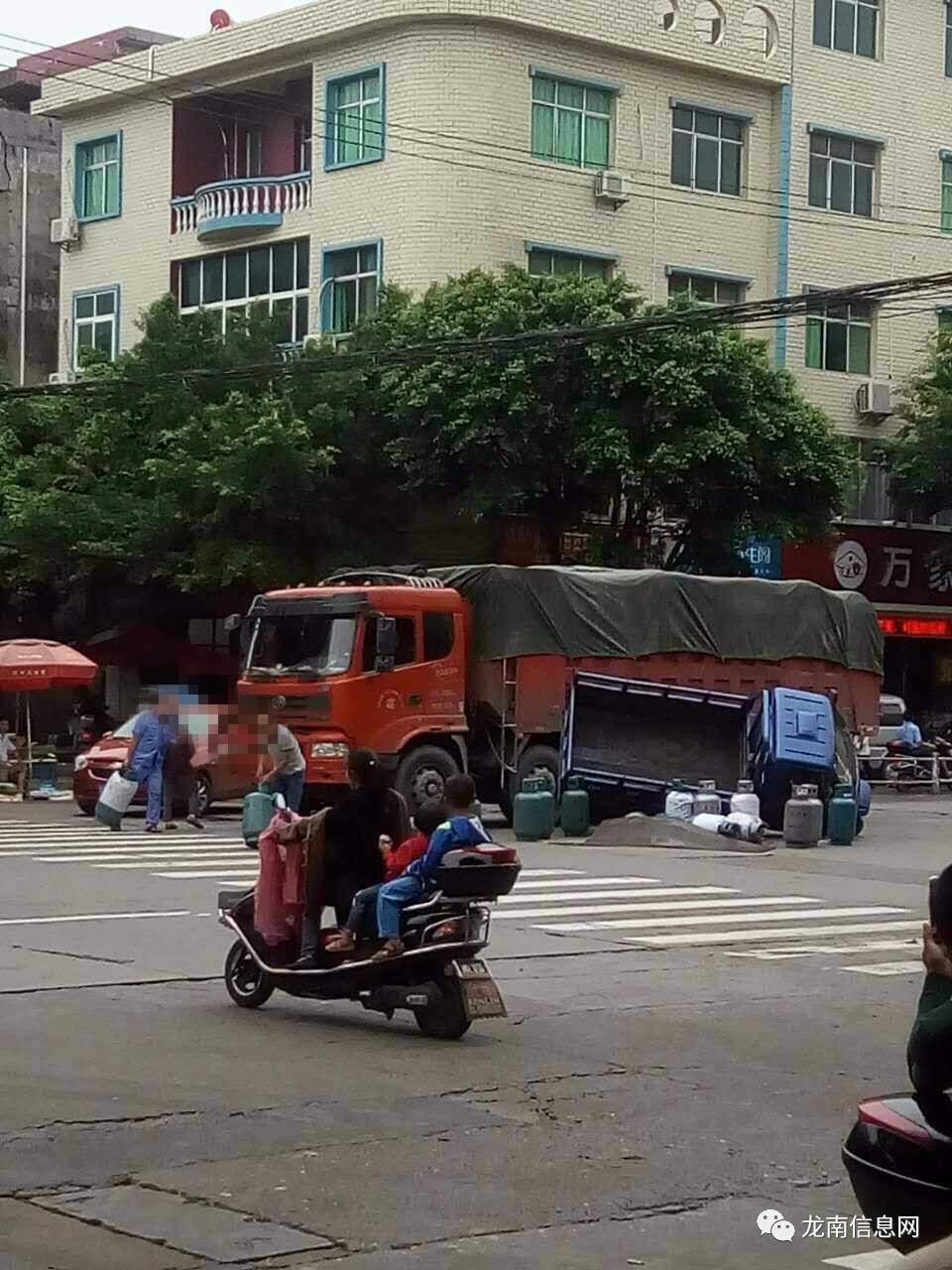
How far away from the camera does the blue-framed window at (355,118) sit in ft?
125

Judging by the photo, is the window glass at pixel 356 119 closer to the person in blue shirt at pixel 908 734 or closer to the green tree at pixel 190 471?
the green tree at pixel 190 471

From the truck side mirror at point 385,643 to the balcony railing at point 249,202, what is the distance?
52.9 ft

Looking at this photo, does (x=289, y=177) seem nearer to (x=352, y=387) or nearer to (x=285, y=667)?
(x=352, y=387)

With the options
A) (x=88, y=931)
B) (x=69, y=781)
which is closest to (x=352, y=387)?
(x=69, y=781)

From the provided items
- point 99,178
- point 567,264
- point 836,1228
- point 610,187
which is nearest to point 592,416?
point 567,264

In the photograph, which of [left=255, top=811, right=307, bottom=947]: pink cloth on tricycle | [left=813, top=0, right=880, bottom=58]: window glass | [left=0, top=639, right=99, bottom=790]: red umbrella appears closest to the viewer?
[left=255, top=811, right=307, bottom=947]: pink cloth on tricycle

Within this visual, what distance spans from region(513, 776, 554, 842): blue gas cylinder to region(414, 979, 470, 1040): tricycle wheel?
14508 millimetres

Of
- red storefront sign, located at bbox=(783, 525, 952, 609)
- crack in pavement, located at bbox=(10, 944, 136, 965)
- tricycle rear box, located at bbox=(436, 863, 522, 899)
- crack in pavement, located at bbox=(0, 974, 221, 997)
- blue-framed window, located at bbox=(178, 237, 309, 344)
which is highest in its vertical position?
blue-framed window, located at bbox=(178, 237, 309, 344)

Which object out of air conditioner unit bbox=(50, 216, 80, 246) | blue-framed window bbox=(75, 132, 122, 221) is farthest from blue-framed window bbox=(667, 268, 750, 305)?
air conditioner unit bbox=(50, 216, 80, 246)

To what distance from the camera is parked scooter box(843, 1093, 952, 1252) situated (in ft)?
16.5

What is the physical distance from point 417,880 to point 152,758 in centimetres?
1471

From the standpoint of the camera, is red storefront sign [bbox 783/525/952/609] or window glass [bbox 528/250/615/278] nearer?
window glass [bbox 528/250/615/278]

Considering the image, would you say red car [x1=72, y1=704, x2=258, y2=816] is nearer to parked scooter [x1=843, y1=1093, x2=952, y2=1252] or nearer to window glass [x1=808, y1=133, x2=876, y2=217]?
parked scooter [x1=843, y1=1093, x2=952, y2=1252]

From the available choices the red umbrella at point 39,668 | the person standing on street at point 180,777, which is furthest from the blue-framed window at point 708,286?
the person standing on street at point 180,777
